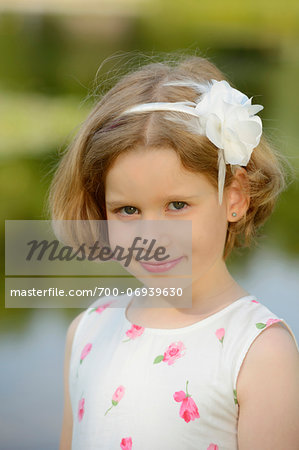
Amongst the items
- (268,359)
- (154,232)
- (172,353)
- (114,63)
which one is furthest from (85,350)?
(114,63)

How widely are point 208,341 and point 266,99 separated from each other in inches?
227

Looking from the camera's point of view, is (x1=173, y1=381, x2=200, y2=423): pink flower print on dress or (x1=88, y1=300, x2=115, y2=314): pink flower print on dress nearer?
(x1=173, y1=381, x2=200, y2=423): pink flower print on dress

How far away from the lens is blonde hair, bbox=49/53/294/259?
1418 millimetres

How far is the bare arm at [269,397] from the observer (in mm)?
1290

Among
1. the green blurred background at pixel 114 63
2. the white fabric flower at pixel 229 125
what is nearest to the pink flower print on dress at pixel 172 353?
the white fabric flower at pixel 229 125

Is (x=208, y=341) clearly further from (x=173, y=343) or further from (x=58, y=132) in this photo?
(x=58, y=132)

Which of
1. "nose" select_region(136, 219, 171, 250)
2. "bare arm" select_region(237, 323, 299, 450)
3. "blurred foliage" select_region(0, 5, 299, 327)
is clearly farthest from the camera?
"blurred foliage" select_region(0, 5, 299, 327)

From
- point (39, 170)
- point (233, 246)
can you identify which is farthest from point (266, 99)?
point (233, 246)

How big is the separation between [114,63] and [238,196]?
15.0 feet

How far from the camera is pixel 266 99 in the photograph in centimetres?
694

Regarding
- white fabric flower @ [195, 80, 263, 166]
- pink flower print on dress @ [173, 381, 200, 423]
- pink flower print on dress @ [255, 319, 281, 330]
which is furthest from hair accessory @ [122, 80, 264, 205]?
pink flower print on dress @ [173, 381, 200, 423]

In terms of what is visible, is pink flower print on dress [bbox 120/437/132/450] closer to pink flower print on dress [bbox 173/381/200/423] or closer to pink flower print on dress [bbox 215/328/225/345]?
pink flower print on dress [bbox 173/381/200/423]

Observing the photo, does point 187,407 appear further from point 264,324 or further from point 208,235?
point 208,235

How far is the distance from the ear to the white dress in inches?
6.8
